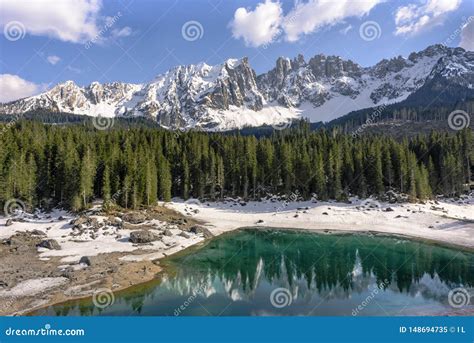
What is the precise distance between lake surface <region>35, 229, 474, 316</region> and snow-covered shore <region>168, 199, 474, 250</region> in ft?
21.4

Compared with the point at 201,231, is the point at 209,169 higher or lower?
higher

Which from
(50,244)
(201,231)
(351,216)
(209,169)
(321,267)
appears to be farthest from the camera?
(209,169)

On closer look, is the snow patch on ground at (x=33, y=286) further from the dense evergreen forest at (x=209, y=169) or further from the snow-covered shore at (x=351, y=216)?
the snow-covered shore at (x=351, y=216)

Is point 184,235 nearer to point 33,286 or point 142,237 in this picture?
point 142,237

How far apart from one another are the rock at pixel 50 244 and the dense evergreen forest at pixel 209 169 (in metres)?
17.8

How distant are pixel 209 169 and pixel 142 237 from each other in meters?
44.1

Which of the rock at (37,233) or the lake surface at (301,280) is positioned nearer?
the lake surface at (301,280)

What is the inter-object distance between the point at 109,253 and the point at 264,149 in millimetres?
60092

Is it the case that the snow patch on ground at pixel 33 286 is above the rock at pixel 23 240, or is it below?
below

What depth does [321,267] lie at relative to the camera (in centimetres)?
4688

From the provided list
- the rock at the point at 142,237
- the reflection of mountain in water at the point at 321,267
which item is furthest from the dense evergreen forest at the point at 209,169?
the reflection of mountain in water at the point at 321,267

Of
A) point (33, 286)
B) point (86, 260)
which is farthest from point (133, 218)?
point (33, 286)

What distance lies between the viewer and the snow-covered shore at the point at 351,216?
211ft

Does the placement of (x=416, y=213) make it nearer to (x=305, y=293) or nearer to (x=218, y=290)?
(x=305, y=293)
